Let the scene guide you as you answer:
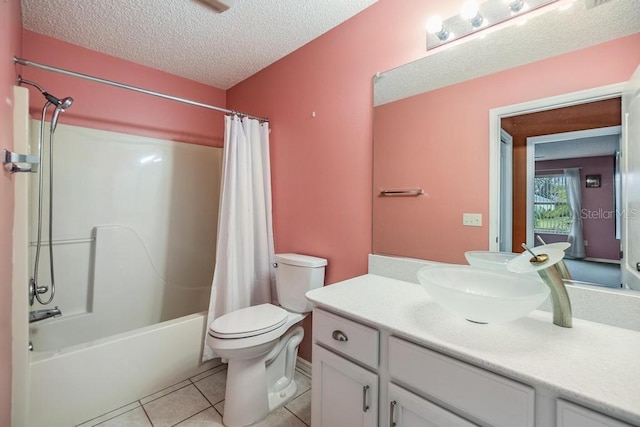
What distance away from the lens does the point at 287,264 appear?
1844mm

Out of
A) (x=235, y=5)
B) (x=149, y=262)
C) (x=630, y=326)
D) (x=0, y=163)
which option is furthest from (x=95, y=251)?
(x=630, y=326)

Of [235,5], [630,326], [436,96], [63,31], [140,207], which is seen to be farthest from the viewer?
[140,207]

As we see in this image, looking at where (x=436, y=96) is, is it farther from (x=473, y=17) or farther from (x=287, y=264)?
(x=287, y=264)

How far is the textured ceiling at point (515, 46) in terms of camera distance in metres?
0.98

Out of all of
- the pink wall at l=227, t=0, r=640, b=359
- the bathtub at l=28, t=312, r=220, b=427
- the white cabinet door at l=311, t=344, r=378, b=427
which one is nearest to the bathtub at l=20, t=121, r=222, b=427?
the bathtub at l=28, t=312, r=220, b=427

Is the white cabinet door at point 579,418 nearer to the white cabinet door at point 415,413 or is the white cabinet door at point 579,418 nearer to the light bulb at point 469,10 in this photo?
the white cabinet door at point 415,413

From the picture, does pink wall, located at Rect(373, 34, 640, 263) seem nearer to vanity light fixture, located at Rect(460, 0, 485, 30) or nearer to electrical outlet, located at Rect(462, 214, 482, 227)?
electrical outlet, located at Rect(462, 214, 482, 227)

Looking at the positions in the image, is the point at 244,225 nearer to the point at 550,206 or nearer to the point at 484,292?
the point at 484,292

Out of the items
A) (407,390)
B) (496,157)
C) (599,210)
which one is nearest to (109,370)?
(407,390)

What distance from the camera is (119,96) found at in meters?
2.15

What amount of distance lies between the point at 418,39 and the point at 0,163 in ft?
6.09

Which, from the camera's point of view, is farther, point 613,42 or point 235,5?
point 235,5

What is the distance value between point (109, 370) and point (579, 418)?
2034mm

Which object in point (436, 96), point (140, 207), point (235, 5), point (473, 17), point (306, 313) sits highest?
point (235, 5)
